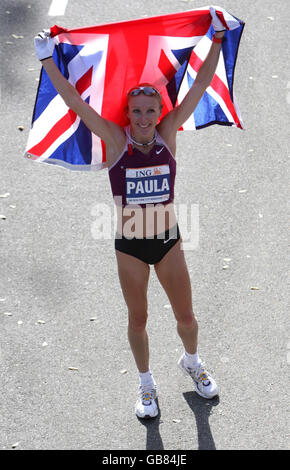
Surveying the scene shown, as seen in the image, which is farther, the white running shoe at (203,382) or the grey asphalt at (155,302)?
the white running shoe at (203,382)

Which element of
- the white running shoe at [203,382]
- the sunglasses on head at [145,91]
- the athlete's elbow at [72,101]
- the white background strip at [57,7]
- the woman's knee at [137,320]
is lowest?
the white running shoe at [203,382]

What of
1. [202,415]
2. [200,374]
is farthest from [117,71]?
[202,415]

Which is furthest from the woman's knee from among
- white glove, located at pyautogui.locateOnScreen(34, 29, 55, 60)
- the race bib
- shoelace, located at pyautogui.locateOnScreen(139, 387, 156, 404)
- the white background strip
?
the white background strip

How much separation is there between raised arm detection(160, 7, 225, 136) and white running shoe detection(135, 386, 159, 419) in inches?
76.8

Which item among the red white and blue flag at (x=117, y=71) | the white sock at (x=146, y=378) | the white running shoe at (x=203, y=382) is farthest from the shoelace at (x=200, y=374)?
the red white and blue flag at (x=117, y=71)

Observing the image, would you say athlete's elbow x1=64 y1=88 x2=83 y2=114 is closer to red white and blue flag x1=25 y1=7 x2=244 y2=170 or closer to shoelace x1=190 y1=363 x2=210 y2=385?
red white and blue flag x1=25 y1=7 x2=244 y2=170

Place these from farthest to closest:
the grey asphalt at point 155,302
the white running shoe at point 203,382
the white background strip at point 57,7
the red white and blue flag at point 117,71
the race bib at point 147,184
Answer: the white background strip at point 57,7 → the white running shoe at point 203,382 → the grey asphalt at point 155,302 → the red white and blue flag at point 117,71 → the race bib at point 147,184

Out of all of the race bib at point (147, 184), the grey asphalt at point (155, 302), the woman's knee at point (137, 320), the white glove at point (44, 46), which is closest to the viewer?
the white glove at point (44, 46)

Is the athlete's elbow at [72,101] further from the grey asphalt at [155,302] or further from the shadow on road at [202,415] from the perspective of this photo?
the shadow on road at [202,415]

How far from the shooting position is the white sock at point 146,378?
5895 millimetres

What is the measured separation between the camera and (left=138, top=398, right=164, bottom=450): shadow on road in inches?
222

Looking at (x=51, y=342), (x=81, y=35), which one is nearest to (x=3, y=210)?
(x=51, y=342)

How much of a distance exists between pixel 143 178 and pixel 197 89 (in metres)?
0.74

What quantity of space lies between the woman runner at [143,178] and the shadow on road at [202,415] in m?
0.65
